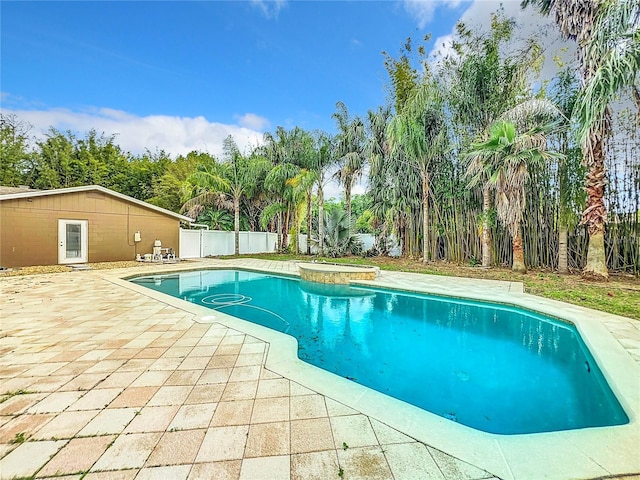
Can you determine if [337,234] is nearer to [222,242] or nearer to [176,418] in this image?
[222,242]

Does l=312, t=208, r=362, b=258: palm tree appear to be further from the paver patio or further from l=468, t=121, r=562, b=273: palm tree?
the paver patio

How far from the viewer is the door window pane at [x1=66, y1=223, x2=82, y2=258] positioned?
1080cm

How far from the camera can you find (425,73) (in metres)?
10.3

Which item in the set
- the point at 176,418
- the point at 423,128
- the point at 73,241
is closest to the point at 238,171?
the point at 73,241

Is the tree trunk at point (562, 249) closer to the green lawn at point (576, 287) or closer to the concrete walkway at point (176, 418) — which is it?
the green lawn at point (576, 287)

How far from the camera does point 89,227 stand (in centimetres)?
1123

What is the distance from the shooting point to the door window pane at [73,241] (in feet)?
35.4

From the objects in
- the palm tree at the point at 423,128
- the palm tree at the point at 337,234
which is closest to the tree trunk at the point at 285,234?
the palm tree at the point at 337,234

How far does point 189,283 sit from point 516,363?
7977 millimetres

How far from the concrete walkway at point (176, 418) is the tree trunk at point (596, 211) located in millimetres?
4457

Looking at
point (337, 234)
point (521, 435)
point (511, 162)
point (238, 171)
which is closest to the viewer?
point (521, 435)

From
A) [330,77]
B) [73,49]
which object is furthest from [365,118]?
[73,49]

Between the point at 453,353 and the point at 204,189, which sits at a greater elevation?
the point at 204,189

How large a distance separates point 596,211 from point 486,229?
2505 mm
